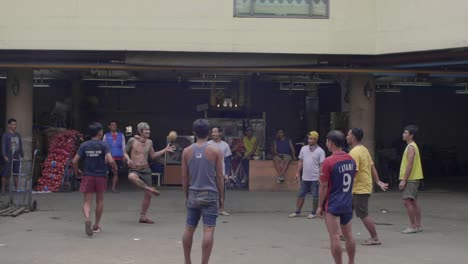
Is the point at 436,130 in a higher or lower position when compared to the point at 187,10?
lower

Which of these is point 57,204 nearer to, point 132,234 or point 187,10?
point 132,234

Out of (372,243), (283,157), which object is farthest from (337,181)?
(283,157)

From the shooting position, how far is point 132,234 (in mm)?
10227

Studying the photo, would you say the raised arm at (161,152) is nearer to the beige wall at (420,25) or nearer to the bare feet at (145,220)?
the bare feet at (145,220)

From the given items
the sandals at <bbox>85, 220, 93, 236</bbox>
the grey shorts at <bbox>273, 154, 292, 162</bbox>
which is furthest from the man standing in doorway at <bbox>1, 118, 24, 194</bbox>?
the grey shorts at <bbox>273, 154, 292, 162</bbox>

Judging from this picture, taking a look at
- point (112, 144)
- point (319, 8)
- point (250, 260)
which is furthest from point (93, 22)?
point (250, 260)

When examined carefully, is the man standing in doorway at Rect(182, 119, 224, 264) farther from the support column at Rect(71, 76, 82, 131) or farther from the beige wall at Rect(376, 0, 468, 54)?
the support column at Rect(71, 76, 82, 131)

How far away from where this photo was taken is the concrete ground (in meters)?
8.57

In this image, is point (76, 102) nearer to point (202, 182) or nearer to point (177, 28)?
point (177, 28)

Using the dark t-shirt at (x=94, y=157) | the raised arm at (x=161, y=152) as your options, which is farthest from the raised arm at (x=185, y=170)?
the dark t-shirt at (x=94, y=157)

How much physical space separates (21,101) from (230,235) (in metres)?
7.66

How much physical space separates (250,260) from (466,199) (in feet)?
28.7

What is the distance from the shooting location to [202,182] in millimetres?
7324

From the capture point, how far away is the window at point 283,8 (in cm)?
1423
